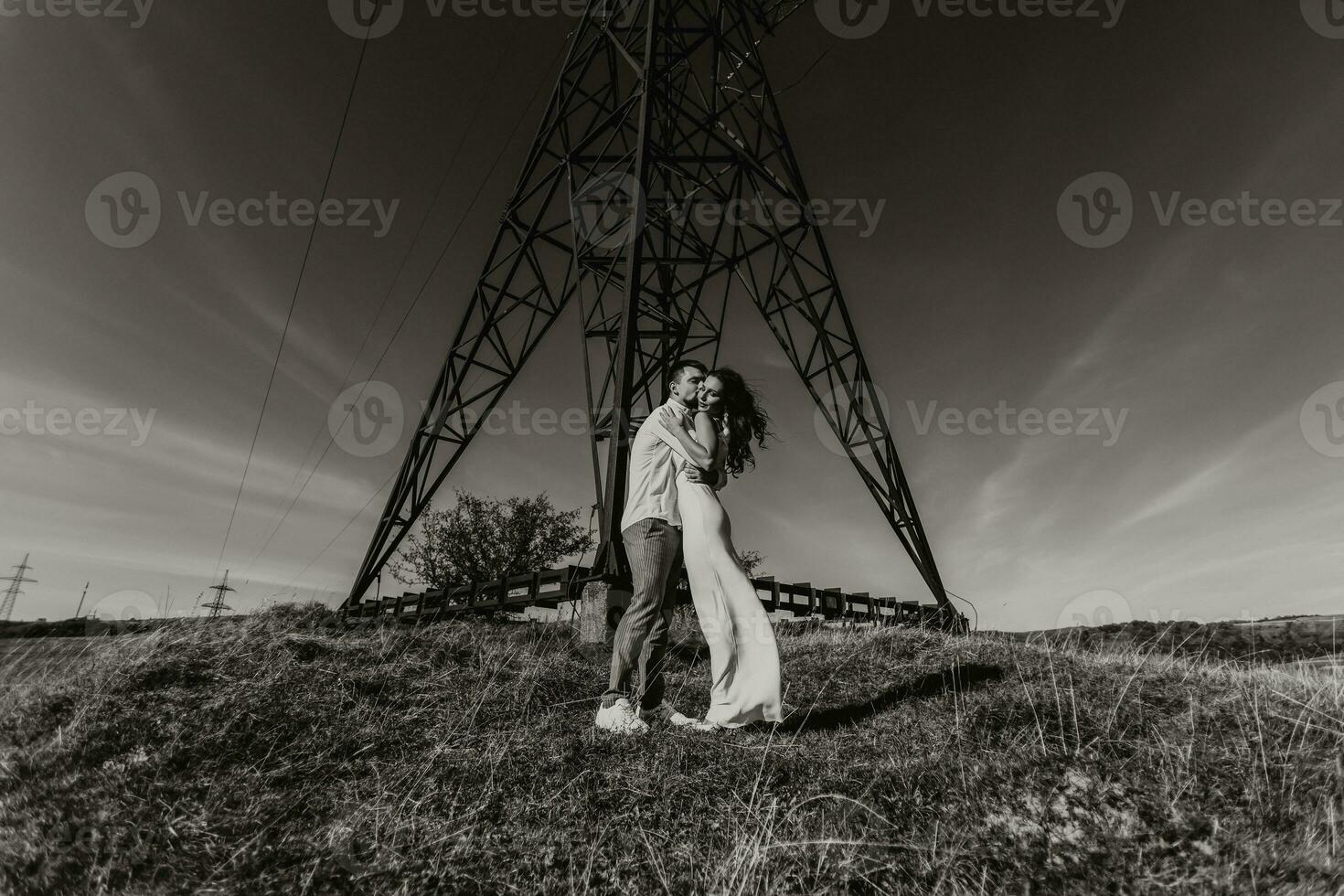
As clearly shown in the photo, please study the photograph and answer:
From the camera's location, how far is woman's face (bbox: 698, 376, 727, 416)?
3.61 metres

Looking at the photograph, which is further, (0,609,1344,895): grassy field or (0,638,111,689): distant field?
(0,638,111,689): distant field

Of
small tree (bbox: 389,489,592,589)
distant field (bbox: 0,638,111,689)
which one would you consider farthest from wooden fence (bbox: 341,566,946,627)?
small tree (bbox: 389,489,592,589)

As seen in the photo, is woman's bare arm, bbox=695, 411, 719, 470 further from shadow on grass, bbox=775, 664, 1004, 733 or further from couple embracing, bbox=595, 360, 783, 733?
shadow on grass, bbox=775, 664, 1004, 733

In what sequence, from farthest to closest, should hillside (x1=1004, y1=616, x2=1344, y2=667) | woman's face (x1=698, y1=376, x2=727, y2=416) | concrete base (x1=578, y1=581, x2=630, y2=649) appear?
1. hillside (x1=1004, y1=616, x2=1344, y2=667)
2. concrete base (x1=578, y1=581, x2=630, y2=649)
3. woman's face (x1=698, y1=376, x2=727, y2=416)

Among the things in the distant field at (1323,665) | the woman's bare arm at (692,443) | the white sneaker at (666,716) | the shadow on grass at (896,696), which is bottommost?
the white sneaker at (666,716)

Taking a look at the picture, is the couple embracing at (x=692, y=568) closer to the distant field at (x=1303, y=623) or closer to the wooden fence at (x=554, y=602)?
the wooden fence at (x=554, y=602)

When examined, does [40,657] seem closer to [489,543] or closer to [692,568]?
[692,568]

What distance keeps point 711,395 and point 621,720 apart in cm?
182

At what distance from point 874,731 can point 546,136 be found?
30.2ft

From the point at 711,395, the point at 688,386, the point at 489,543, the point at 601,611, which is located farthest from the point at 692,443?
the point at 489,543

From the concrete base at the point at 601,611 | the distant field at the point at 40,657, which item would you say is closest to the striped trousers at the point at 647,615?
the concrete base at the point at 601,611

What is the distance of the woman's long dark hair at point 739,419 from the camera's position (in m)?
3.68

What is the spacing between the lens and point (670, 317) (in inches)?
367

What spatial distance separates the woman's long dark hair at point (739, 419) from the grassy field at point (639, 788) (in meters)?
1.59
